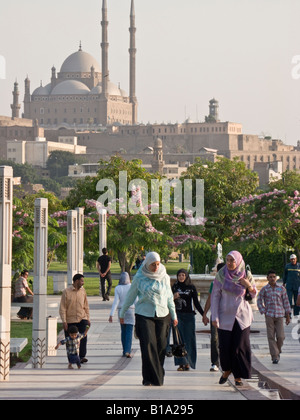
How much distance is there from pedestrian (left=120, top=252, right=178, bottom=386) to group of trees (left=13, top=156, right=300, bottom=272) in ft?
38.1

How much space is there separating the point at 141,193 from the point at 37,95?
138 metres

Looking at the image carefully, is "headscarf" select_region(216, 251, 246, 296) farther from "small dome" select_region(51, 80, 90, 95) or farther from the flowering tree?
"small dome" select_region(51, 80, 90, 95)

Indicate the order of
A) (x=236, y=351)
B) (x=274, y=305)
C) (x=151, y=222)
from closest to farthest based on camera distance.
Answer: (x=236, y=351) → (x=274, y=305) → (x=151, y=222)

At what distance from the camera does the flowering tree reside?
23.6m

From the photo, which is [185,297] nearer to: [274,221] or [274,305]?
[274,305]

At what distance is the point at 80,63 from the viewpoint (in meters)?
166

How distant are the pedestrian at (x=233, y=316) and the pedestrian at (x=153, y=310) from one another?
44 centimetres

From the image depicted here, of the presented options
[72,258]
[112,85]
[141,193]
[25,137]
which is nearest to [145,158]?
[25,137]

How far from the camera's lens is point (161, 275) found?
9.32 m

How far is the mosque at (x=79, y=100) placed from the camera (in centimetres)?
15938

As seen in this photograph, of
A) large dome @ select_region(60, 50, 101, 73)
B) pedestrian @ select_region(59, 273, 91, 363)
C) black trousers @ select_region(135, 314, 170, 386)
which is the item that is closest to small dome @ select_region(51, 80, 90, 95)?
large dome @ select_region(60, 50, 101, 73)

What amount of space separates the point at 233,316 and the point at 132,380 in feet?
3.50

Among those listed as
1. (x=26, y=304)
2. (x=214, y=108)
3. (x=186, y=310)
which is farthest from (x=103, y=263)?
→ (x=214, y=108)

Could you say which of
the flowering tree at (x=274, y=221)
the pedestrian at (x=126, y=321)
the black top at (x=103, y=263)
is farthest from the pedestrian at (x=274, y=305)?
the flowering tree at (x=274, y=221)
